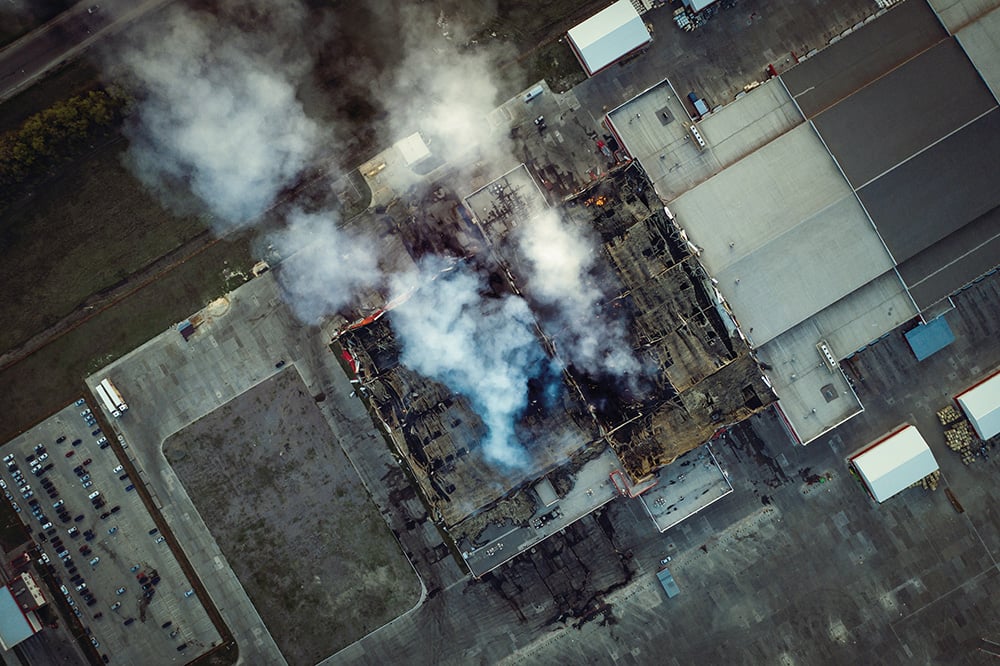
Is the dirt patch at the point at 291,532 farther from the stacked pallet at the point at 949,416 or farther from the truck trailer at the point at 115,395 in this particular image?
the stacked pallet at the point at 949,416

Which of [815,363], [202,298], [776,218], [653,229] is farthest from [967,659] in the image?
[202,298]

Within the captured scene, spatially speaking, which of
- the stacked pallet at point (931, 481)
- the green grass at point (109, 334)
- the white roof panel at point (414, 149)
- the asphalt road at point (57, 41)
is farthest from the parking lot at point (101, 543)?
the stacked pallet at point (931, 481)

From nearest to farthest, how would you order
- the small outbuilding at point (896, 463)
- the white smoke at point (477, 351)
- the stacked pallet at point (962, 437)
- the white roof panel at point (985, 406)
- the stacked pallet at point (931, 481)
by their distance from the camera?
the white smoke at point (477, 351)
the small outbuilding at point (896, 463)
the white roof panel at point (985, 406)
the stacked pallet at point (962, 437)
the stacked pallet at point (931, 481)

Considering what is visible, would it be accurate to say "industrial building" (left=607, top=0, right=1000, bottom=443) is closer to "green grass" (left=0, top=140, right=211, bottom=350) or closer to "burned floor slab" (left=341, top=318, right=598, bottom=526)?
"burned floor slab" (left=341, top=318, right=598, bottom=526)

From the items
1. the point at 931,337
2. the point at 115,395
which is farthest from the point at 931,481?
the point at 115,395

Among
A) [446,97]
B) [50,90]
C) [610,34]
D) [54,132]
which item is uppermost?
[50,90]

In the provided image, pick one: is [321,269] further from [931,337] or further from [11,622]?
[931,337]

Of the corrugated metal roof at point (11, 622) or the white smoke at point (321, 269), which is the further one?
the white smoke at point (321, 269)

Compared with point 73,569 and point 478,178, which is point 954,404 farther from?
point 73,569
